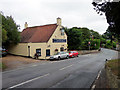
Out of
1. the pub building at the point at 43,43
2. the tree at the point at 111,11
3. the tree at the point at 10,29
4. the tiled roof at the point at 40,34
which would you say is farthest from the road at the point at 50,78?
the tiled roof at the point at 40,34

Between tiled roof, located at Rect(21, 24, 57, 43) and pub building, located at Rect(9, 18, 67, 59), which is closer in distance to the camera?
pub building, located at Rect(9, 18, 67, 59)

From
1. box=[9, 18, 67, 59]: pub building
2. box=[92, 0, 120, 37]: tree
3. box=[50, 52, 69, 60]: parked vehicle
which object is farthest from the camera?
box=[9, 18, 67, 59]: pub building

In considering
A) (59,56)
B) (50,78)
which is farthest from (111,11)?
(59,56)

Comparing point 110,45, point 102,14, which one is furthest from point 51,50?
point 110,45

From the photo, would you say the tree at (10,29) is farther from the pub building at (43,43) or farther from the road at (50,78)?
the road at (50,78)

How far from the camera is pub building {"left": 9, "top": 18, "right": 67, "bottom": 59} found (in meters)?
25.6

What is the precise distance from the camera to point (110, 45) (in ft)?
275

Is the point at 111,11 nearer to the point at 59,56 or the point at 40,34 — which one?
the point at 59,56

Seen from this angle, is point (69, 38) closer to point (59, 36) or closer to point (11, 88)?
point (59, 36)

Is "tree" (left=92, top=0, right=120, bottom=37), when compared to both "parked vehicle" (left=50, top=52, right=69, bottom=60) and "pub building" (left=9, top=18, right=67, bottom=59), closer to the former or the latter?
"parked vehicle" (left=50, top=52, right=69, bottom=60)

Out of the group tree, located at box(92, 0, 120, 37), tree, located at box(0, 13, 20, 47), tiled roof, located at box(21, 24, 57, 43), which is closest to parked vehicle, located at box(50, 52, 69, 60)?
tiled roof, located at box(21, 24, 57, 43)

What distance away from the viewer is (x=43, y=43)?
84.2ft

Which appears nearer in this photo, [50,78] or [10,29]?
[50,78]

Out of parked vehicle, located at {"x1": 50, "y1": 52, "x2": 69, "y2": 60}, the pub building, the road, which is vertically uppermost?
the pub building
